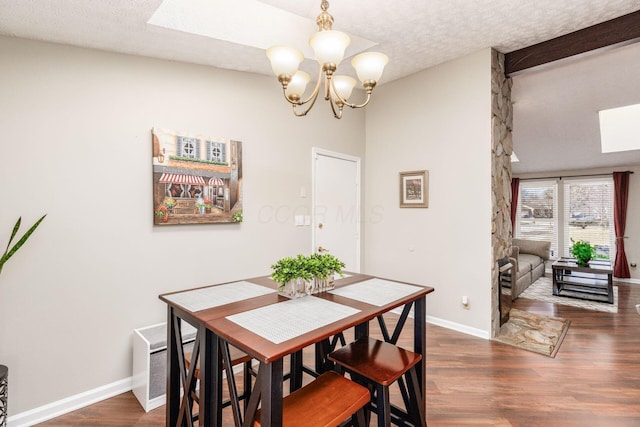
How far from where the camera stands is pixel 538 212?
277 inches

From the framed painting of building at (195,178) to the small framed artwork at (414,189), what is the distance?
196 cm

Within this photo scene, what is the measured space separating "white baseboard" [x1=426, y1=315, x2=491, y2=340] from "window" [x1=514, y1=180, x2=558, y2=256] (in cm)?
499

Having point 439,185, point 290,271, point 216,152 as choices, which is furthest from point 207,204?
point 439,185

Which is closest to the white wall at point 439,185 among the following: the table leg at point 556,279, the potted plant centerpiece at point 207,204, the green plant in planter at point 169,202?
the potted plant centerpiece at point 207,204

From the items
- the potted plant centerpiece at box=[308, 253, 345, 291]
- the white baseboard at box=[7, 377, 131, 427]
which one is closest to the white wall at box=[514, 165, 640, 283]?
the potted plant centerpiece at box=[308, 253, 345, 291]

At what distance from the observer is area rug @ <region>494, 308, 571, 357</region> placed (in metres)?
2.85

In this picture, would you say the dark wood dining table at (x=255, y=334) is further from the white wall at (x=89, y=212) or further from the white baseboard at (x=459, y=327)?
the white baseboard at (x=459, y=327)

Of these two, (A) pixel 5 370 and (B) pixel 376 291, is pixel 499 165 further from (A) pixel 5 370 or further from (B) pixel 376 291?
(A) pixel 5 370

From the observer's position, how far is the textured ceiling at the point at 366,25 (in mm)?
1757

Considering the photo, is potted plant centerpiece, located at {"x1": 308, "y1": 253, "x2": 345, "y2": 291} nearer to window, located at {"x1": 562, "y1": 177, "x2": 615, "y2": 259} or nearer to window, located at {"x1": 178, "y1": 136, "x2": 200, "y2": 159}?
window, located at {"x1": 178, "y1": 136, "x2": 200, "y2": 159}

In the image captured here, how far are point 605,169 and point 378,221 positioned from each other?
5349 millimetres

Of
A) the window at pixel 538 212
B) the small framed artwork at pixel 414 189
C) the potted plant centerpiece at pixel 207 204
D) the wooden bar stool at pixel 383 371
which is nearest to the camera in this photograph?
the wooden bar stool at pixel 383 371

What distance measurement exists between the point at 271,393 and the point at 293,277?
24.5 inches

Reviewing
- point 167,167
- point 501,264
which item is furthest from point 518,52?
point 167,167
